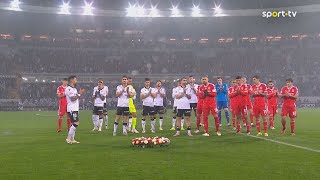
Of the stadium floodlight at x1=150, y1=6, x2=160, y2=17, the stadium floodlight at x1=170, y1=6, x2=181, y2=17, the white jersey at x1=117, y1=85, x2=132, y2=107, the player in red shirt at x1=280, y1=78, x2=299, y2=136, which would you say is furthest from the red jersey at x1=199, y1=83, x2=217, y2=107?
the stadium floodlight at x1=170, y1=6, x2=181, y2=17

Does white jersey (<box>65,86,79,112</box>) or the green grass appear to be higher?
white jersey (<box>65,86,79,112</box>)

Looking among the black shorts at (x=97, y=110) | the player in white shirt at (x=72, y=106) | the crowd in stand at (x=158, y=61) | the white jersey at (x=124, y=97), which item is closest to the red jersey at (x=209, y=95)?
the white jersey at (x=124, y=97)

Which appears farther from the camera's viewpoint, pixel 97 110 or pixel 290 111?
pixel 97 110

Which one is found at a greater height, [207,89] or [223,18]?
[223,18]

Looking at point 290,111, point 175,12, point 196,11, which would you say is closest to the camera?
point 290,111

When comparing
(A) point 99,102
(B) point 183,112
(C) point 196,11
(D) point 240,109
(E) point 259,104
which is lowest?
(B) point 183,112

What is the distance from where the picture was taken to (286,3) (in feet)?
193

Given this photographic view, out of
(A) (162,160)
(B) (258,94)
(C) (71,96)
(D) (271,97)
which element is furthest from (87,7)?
(A) (162,160)

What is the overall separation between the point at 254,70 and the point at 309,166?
55.4 metres

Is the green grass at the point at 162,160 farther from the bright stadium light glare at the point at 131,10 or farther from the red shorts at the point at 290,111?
the bright stadium light glare at the point at 131,10

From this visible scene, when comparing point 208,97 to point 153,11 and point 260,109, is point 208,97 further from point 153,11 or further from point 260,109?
point 153,11

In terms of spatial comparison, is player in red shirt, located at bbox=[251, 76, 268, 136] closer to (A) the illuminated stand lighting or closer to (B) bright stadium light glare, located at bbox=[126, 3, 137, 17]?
(B) bright stadium light glare, located at bbox=[126, 3, 137, 17]

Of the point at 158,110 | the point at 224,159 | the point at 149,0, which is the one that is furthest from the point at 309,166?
the point at 149,0

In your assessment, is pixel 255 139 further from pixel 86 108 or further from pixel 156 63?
pixel 156 63
